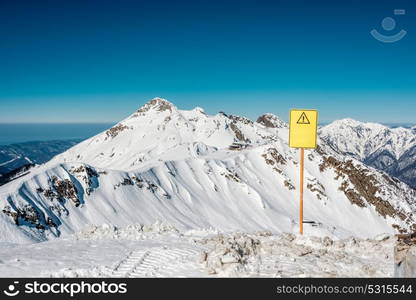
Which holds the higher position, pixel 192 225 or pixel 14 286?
pixel 14 286

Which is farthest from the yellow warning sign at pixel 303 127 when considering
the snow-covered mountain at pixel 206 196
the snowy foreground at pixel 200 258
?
the snow-covered mountain at pixel 206 196

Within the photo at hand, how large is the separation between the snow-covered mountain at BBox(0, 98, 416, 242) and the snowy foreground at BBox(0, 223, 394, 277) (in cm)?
1887

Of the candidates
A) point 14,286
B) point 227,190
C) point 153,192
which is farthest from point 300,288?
point 227,190

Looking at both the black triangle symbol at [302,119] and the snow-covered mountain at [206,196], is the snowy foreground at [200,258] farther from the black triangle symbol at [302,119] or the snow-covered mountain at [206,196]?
the snow-covered mountain at [206,196]

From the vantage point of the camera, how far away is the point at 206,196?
80.3 meters

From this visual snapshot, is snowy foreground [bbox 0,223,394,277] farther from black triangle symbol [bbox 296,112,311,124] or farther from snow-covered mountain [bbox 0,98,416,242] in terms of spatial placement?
snow-covered mountain [bbox 0,98,416,242]

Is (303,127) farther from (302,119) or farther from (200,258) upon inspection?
(200,258)

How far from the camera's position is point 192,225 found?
201ft

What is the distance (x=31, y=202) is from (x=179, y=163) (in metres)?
43.6

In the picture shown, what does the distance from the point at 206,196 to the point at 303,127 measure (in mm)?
66154

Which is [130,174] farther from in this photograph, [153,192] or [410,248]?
[410,248]

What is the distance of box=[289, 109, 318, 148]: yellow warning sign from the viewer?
594 inches

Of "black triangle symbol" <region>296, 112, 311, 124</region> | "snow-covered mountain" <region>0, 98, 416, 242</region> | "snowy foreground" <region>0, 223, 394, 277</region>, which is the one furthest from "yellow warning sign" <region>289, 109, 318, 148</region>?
"snow-covered mountain" <region>0, 98, 416, 242</region>

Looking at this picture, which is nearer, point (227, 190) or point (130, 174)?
point (130, 174)
